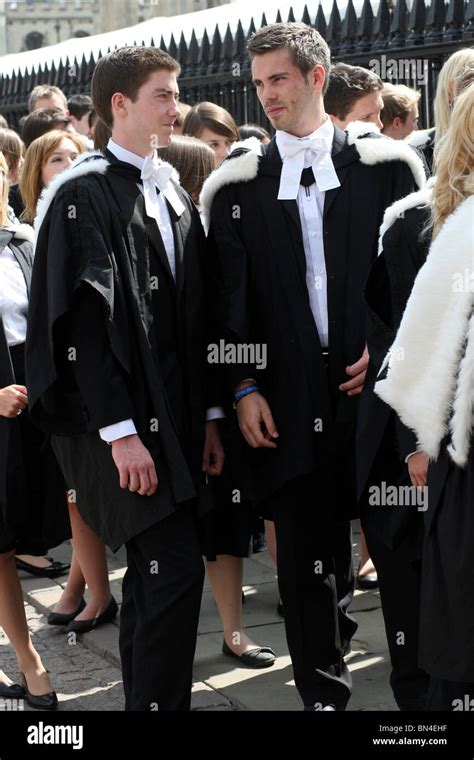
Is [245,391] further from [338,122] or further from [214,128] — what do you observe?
[214,128]

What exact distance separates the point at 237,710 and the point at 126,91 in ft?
7.21

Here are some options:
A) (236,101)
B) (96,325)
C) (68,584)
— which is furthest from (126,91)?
(236,101)

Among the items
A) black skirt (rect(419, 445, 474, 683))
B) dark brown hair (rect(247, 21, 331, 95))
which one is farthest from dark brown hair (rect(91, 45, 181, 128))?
black skirt (rect(419, 445, 474, 683))

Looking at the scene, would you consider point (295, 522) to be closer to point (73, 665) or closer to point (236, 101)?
point (73, 665)

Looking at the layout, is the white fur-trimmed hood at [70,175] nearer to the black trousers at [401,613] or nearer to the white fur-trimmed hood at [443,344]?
the white fur-trimmed hood at [443,344]

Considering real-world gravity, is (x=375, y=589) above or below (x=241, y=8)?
below

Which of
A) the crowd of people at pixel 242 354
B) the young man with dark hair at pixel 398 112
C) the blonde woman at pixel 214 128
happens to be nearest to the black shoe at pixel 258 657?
the crowd of people at pixel 242 354

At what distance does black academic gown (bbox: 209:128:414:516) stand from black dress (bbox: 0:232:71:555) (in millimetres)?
942

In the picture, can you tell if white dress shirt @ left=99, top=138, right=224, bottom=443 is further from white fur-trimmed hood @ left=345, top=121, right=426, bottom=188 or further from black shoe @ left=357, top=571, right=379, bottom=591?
black shoe @ left=357, top=571, right=379, bottom=591

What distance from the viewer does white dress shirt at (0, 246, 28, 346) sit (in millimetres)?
4805

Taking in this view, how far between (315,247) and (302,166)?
275 millimetres

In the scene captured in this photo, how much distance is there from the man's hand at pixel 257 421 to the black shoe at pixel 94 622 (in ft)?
5.64

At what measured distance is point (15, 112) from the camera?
47.4 ft

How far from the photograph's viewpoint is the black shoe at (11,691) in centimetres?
480
